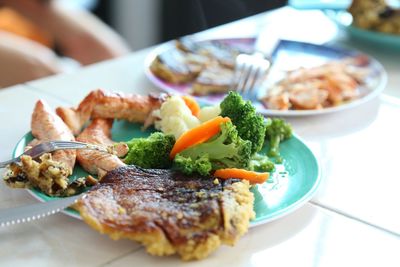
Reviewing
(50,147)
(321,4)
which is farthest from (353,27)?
(50,147)

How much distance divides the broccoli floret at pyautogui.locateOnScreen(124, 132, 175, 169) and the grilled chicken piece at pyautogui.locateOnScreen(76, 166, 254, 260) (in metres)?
0.11

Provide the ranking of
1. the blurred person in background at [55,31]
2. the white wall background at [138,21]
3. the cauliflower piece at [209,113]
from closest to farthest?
the cauliflower piece at [209,113], the blurred person in background at [55,31], the white wall background at [138,21]

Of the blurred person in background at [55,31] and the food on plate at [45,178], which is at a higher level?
the food on plate at [45,178]

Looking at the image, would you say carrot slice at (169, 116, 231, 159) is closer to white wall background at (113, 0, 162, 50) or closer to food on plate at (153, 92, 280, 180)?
food on plate at (153, 92, 280, 180)

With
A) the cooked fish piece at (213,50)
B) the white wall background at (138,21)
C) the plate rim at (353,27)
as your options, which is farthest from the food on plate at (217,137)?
the white wall background at (138,21)

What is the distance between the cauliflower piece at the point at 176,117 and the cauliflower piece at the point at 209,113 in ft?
0.06

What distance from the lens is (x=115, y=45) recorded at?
3139 millimetres

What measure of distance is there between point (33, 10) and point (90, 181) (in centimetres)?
228

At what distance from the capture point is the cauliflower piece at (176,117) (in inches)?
52.2

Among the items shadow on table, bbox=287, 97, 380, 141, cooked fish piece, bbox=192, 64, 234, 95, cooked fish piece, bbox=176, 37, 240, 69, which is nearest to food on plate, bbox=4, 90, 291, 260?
shadow on table, bbox=287, 97, 380, 141

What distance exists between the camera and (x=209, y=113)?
54.6 inches

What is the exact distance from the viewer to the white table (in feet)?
3.50

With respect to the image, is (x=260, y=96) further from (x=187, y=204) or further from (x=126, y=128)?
(x=187, y=204)

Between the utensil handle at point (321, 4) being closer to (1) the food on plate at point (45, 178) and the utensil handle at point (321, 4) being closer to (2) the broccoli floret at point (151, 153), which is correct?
(2) the broccoli floret at point (151, 153)
